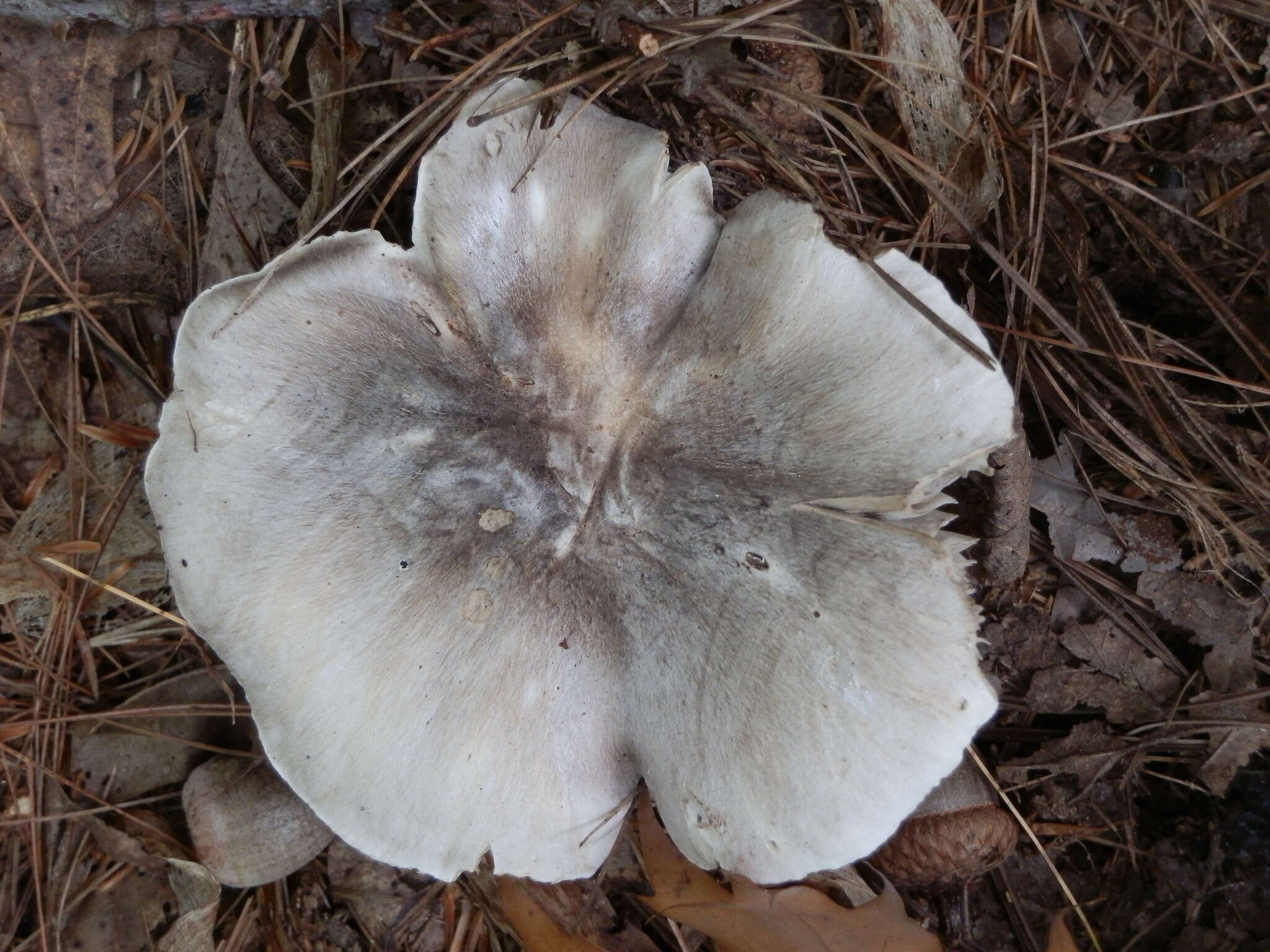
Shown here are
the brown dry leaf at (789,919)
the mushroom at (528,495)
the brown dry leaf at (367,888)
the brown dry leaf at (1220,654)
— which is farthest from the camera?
the brown dry leaf at (367,888)

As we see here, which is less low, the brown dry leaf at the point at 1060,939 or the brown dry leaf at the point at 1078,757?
the brown dry leaf at the point at 1078,757


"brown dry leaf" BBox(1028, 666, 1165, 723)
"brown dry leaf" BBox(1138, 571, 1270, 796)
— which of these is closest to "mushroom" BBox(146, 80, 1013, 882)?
"brown dry leaf" BBox(1028, 666, 1165, 723)

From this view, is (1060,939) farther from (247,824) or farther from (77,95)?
(77,95)

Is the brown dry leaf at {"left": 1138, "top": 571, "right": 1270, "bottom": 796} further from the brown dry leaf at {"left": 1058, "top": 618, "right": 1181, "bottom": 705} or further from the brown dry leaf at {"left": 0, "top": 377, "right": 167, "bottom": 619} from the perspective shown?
the brown dry leaf at {"left": 0, "top": 377, "right": 167, "bottom": 619}

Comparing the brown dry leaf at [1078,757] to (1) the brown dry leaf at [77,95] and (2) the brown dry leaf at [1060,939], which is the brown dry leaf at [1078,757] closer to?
(2) the brown dry leaf at [1060,939]

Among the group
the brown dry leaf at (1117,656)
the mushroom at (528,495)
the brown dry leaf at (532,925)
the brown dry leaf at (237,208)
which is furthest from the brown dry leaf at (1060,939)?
the brown dry leaf at (237,208)

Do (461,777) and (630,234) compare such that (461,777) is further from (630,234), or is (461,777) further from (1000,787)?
(1000,787)

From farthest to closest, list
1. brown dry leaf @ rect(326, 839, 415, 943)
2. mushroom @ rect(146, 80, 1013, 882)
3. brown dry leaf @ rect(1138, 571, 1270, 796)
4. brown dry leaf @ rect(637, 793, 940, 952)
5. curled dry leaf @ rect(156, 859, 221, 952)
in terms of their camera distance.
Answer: brown dry leaf @ rect(326, 839, 415, 943), curled dry leaf @ rect(156, 859, 221, 952), brown dry leaf @ rect(1138, 571, 1270, 796), brown dry leaf @ rect(637, 793, 940, 952), mushroom @ rect(146, 80, 1013, 882)
